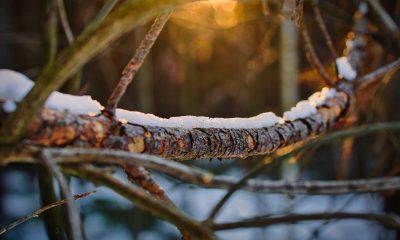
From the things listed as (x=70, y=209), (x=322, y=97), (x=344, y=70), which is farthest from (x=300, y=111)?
(x=70, y=209)

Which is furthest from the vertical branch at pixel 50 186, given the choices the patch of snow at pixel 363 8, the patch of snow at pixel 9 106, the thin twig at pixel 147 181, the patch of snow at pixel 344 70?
the patch of snow at pixel 363 8

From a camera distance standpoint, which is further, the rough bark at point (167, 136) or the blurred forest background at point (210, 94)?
the blurred forest background at point (210, 94)

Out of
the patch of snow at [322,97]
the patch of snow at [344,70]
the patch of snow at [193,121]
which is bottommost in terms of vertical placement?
the patch of snow at [193,121]

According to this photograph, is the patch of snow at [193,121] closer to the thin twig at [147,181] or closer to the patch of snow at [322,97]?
the thin twig at [147,181]

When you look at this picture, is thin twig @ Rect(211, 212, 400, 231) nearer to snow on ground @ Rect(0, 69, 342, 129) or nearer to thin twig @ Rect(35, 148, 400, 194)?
thin twig @ Rect(35, 148, 400, 194)

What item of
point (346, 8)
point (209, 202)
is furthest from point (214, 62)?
point (346, 8)

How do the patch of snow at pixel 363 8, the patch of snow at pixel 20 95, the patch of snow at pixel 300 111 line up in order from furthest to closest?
the patch of snow at pixel 363 8, the patch of snow at pixel 300 111, the patch of snow at pixel 20 95

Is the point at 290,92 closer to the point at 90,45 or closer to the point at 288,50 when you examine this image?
the point at 288,50
